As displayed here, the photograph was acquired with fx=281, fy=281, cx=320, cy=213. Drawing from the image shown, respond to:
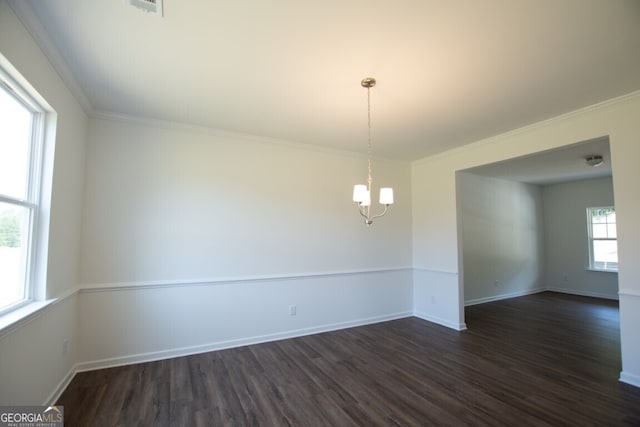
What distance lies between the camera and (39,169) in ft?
7.15

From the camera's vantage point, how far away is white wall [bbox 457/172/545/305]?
577 cm

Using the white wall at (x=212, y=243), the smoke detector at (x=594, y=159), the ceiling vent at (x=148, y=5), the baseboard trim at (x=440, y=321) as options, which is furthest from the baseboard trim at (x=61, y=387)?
the smoke detector at (x=594, y=159)

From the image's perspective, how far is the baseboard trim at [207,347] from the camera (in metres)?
2.95

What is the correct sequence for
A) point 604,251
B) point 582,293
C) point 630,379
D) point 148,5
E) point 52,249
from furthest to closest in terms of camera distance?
point 582,293 < point 604,251 < point 630,379 < point 52,249 < point 148,5

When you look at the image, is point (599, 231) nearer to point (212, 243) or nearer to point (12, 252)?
point (212, 243)

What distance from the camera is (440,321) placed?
452 cm

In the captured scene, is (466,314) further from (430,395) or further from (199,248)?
(199,248)

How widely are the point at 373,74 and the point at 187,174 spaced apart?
242cm

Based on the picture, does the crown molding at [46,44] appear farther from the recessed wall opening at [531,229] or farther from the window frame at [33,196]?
the recessed wall opening at [531,229]

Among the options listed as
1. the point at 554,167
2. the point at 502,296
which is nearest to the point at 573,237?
the point at 502,296

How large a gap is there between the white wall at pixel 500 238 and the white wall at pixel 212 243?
238 centimetres

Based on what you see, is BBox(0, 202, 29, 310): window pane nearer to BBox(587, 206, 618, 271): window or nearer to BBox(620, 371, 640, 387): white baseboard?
BBox(620, 371, 640, 387): white baseboard

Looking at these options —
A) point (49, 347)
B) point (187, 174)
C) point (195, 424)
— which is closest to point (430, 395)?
point (195, 424)
